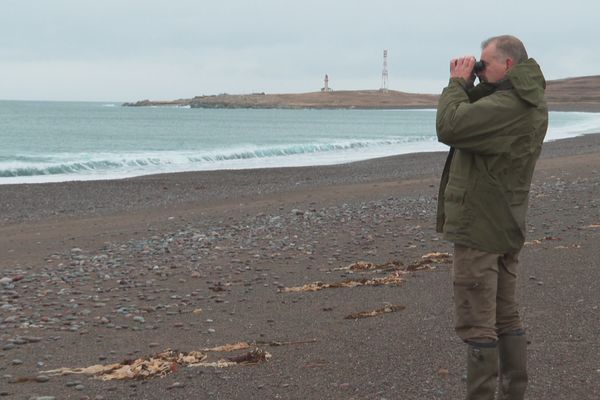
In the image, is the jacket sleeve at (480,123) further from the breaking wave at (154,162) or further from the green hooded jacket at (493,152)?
the breaking wave at (154,162)

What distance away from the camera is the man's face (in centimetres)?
423

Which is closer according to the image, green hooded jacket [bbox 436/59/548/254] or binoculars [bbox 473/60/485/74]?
green hooded jacket [bbox 436/59/548/254]

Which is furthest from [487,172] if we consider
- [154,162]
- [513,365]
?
[154,162]

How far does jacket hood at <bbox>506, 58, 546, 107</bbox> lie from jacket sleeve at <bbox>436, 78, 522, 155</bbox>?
0.22 ft

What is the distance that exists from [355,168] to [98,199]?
11816 millimetres

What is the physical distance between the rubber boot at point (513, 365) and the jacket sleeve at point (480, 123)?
118 cm

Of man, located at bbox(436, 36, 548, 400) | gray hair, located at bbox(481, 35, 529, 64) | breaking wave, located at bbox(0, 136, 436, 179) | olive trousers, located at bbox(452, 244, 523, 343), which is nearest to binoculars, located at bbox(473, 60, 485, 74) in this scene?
man, located at bbox(436, 36, 548, 400)

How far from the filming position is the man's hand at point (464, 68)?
4.29 metres

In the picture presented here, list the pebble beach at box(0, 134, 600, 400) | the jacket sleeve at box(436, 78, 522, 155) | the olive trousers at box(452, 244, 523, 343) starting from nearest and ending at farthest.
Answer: the jacket sleeve at box(436, 78, 522, 155) → the olive trousers at box(452, 244, 523, 343) → the pebble beach at box(0, 134, 600, 400)

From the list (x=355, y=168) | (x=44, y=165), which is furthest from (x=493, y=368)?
(x=44, y=165)

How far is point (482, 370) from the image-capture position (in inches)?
169

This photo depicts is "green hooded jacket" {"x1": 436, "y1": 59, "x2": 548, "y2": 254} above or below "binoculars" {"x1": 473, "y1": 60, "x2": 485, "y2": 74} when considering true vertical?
below

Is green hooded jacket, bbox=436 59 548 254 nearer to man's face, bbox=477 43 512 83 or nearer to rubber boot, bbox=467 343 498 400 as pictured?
man's face, bbox=477 43 512 83

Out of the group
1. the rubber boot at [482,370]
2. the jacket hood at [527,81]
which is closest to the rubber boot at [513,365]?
the rubber boot at [482,370]
